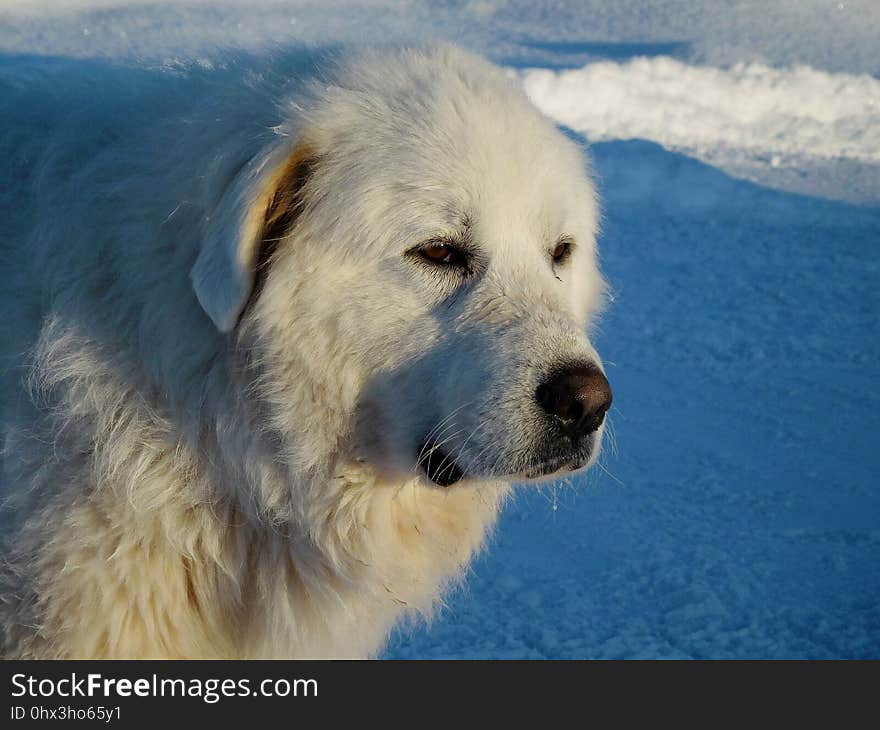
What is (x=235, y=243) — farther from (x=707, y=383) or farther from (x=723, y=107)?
(x=723, y=107)

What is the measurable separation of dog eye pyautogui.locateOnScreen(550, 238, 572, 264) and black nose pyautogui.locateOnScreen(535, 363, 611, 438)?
1.75 ft

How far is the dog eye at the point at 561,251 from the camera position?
2.86 metres

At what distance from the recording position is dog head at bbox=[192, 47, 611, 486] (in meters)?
2.48

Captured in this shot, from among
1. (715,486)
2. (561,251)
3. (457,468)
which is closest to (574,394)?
(457,468)

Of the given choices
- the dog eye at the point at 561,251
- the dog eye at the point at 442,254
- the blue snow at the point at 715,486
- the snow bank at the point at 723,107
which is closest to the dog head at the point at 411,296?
the dog eye at the point at 442,254

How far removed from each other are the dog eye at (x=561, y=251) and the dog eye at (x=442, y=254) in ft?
1.17

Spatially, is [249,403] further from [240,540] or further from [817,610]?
[817,610]

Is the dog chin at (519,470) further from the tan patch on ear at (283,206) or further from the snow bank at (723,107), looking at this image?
the snow bank at (723,107)

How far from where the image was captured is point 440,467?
8.76ft

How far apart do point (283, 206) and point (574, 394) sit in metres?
0.92

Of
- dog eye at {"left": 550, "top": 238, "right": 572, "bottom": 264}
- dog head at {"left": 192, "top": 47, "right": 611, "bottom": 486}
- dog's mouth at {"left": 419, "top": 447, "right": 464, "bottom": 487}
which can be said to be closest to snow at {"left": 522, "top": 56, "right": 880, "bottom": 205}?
dog eye at {"left": 550, "top": 238, "right": 572, "bottom": 264}

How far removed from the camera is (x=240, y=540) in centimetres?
278

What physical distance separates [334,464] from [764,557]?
2729 mm
